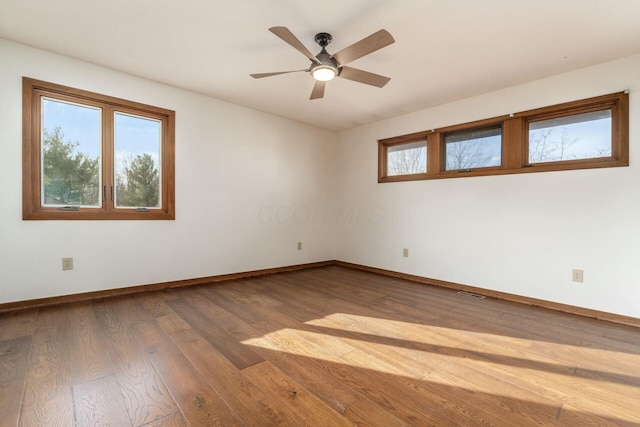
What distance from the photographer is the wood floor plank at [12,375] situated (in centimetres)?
132

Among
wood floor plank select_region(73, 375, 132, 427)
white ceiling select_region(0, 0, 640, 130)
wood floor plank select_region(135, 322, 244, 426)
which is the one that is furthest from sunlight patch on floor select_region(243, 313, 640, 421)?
white ceiling select_region(0, 0, 640, 130)

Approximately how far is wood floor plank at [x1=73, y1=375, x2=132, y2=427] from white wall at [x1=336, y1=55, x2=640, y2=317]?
3.57 metres

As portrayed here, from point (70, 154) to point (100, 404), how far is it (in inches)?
103

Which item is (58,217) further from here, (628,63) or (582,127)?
(628,63)

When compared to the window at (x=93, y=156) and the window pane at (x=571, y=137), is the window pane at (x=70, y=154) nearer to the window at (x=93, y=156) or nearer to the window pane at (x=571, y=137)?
the window at (x=93, y=156)

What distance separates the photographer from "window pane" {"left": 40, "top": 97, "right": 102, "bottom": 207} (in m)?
2.80

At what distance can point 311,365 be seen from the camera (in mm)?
1774

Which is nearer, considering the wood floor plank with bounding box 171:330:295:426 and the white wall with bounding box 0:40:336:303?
the wood floor plank with bounding box 171:330:295:426

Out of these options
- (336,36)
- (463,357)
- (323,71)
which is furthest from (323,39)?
(463,357)

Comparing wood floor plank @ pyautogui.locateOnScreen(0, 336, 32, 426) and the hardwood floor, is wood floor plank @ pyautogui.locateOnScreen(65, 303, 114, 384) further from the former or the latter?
wood floor plank @ pyautogui.locateOnScreen(0, 336, 32, 426)

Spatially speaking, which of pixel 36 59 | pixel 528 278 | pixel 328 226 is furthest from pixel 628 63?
pixel 36 59

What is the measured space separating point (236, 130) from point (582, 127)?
4028 mm

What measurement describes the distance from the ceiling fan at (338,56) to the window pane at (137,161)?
6.36 ft

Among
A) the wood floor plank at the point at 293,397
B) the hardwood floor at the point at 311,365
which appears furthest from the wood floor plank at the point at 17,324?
the wood floor plank at the point at 293,397
